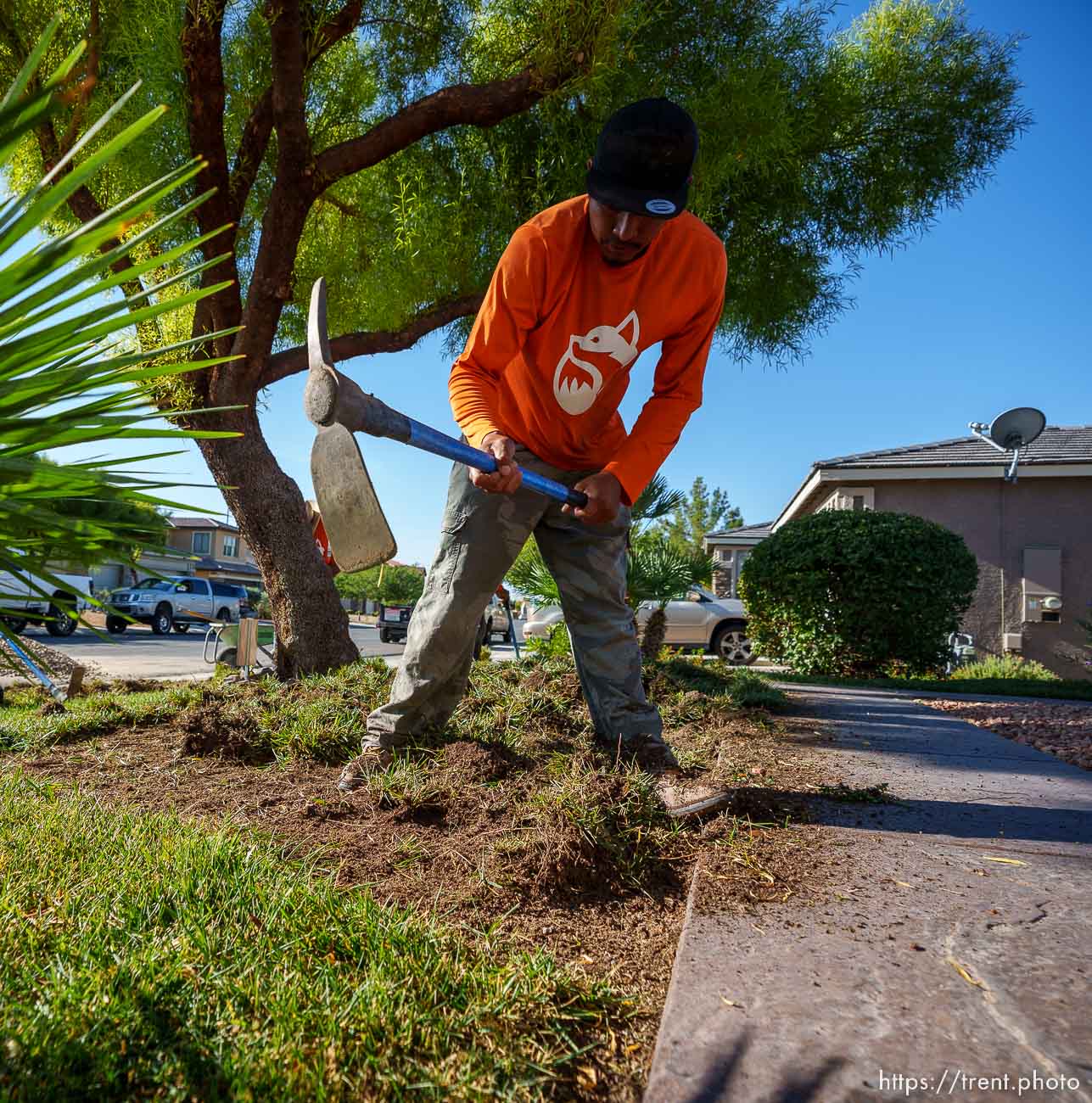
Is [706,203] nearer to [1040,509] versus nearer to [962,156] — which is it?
[962,156]

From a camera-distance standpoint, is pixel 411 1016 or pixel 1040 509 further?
pixel 1040 509

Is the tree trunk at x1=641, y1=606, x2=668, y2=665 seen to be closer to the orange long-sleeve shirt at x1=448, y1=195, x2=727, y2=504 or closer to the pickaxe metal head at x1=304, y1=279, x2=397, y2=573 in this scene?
the orange long-sleeve shirt at x1=448, y1=195, x2=727, y2=504

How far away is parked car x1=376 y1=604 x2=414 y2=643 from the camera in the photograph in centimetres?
2580

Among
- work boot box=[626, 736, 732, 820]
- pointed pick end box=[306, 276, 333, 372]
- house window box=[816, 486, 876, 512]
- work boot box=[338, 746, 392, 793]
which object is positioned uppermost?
house window box=[816, 486, 876, 512]

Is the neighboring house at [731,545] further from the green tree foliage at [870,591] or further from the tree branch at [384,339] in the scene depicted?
the tree branch at [384,339]

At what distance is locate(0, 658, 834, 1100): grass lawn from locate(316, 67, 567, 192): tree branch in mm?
4141

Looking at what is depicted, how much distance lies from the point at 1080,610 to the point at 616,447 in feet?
47.0

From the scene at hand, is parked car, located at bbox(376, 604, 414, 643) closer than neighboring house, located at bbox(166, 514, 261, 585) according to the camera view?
Yes

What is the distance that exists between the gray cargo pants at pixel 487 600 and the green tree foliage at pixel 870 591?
790cm

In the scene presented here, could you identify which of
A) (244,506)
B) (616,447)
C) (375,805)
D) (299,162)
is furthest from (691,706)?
(299,162)

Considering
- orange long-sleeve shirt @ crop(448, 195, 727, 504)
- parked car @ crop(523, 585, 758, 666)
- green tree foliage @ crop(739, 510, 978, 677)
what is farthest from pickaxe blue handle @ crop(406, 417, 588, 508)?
parked car @ crop(523, 585, 758, 666)

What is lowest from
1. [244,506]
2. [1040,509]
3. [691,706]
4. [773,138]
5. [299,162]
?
[691,706]

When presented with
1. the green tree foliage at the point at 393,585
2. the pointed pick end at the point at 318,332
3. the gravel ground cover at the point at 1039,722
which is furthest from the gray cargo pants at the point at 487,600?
the green tree foliage at the point at 393,585

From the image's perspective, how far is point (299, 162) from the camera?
17.1ft
